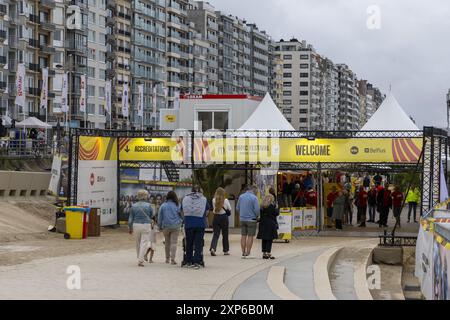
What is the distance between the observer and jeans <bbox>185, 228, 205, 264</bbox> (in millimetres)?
16844

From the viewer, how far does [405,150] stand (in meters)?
29.9

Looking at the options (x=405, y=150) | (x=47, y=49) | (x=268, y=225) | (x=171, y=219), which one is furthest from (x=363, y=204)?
(x=47, y=49)

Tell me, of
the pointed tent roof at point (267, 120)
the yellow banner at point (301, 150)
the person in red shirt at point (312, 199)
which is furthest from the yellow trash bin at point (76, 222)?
the pointed tent roof at point (267, 120)

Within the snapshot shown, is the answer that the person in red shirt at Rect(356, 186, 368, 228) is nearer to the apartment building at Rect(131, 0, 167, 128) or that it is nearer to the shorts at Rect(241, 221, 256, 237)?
the shorts at Rect(241, 221, 256, 237)

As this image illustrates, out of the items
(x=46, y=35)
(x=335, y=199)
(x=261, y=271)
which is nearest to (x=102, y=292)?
(x=261, y=271)

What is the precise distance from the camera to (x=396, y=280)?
20.1 metres

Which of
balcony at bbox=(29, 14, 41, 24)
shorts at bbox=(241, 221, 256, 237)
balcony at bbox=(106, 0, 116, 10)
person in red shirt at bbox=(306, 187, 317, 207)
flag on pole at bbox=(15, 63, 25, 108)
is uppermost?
balcony at bbox=(106, 0, 116, 10)

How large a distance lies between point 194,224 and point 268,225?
291 cm

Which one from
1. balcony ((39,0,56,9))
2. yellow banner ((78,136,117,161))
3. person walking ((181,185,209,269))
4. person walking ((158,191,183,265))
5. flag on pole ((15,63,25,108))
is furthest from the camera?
balcony ((39,0,56,9))

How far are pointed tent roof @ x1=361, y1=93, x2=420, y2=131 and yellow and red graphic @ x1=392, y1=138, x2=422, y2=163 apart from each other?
13.3 ft

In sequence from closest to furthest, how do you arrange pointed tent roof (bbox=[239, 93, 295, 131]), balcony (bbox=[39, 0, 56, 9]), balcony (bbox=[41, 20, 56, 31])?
1. pointed tent roof (bbox=[239, 93, 295, 131])
2. balcony (bbox=[39, 0, 56, 9])
3. balcony (bbox=[41, 20, 56, 31])

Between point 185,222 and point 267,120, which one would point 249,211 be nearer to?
point 185,222

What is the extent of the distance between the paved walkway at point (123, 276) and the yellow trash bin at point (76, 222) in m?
4.71

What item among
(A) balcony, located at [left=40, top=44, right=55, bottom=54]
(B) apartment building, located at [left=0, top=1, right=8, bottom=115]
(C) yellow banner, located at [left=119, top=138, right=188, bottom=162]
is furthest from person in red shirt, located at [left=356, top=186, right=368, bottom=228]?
(A) balcony, located at [left=40, top=44, right=55, bottom=54]
